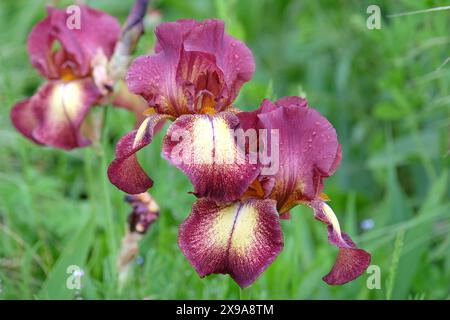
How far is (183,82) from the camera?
49.3 inches

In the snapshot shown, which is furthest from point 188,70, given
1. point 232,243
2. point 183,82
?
point 232,243

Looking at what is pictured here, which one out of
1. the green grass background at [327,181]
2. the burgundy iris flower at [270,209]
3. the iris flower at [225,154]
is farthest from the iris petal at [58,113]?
the burgundy iris flower at [270,209]

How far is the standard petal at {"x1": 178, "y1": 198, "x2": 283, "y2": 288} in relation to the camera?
3.83ft

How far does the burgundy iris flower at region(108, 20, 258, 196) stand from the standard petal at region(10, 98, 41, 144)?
18.5 inches

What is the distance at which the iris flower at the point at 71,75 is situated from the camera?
1628 mm

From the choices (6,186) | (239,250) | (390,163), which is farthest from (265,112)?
(6,186)

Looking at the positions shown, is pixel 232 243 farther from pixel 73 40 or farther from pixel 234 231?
pixel 73 40

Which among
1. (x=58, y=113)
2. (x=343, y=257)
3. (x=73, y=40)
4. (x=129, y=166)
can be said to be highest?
(x=73, y=40)

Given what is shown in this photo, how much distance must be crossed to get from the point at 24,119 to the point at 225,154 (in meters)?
0.67

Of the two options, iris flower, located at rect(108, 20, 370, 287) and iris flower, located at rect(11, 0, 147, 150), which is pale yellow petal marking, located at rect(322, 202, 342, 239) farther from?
iris flower, located at rect(11, 0, 147, 150)

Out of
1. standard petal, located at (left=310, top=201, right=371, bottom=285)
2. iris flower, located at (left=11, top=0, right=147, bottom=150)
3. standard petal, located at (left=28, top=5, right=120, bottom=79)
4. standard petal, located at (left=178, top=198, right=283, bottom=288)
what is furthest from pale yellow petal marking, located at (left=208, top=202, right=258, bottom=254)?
standard petal, located at (left=28, top=5, right=120, bottom=79)

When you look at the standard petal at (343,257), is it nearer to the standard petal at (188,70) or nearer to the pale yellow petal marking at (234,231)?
the pale yellow petal marking at (234,231)

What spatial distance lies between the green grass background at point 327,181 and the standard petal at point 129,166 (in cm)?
30
